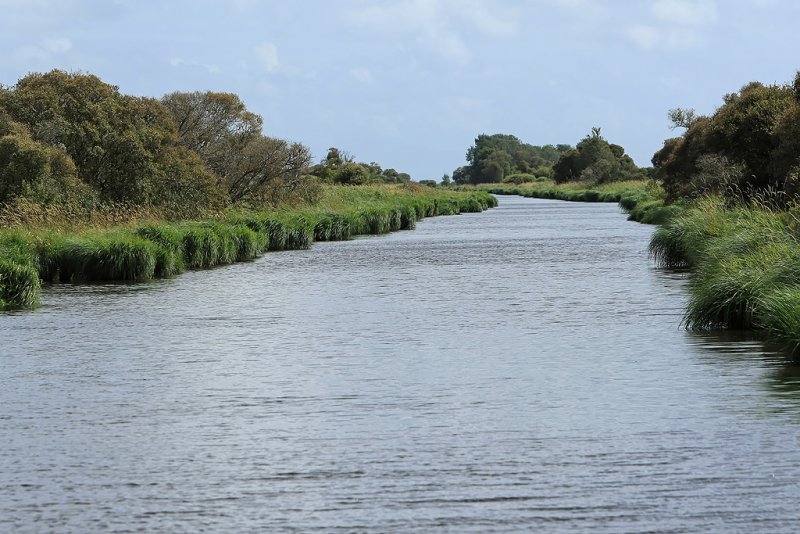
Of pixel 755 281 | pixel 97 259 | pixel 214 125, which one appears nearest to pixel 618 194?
pixel 214 125

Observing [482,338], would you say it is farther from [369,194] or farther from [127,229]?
[369,194]

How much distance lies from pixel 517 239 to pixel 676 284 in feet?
73.6

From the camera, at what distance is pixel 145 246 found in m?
30.9

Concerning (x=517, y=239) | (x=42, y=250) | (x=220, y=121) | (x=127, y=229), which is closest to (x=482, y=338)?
(x=42, y=250)

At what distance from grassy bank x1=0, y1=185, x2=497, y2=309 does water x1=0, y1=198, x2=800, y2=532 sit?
2.29 metres

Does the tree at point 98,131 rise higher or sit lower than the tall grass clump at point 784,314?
higher

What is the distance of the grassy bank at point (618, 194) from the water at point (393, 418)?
1018 inches

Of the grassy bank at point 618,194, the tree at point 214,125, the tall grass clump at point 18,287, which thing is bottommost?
the tall grass clump at point 18,287

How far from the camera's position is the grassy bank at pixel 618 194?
60463mm

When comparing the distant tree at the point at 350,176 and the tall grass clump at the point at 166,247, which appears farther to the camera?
the distant tree at the point at 350,176

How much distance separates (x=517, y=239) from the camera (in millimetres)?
49375

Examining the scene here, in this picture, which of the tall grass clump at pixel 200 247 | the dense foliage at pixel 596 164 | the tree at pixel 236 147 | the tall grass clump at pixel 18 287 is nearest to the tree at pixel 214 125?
the tree at pixel 236 147

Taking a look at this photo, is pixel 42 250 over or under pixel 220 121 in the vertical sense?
under

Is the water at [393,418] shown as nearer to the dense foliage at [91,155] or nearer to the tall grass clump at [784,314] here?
the tall grass clump at [784,314]
